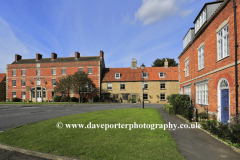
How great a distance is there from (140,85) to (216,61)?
28288 millimetres

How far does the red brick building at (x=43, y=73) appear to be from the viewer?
39.5 m

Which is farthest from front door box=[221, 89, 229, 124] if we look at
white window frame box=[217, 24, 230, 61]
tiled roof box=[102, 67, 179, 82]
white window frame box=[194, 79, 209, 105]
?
tiled roof box=[102, 67, 179, 82]

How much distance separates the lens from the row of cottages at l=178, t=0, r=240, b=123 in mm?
8094

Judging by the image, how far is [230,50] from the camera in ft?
26.8

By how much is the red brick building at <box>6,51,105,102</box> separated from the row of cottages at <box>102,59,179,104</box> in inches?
138

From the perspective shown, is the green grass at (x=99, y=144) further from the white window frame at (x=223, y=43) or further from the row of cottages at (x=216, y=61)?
the white window frame at (x=223, y=43)

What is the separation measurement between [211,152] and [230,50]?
18.9 ft

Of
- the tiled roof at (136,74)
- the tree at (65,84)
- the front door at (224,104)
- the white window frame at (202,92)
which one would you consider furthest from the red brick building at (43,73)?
the front door at (224,104)

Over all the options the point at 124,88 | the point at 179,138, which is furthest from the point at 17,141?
the point at 124,88

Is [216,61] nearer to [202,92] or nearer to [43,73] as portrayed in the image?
[202,92]

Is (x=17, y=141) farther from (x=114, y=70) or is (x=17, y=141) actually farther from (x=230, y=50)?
(x=114, y=70)

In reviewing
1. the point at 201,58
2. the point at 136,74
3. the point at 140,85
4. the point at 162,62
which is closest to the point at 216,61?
the point at 201,58

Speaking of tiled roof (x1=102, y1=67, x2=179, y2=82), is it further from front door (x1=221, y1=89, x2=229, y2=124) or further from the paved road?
front door (x1=221, y1=89, x2=229, y2=124)

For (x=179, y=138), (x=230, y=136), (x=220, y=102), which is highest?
(x=220, y=102)
